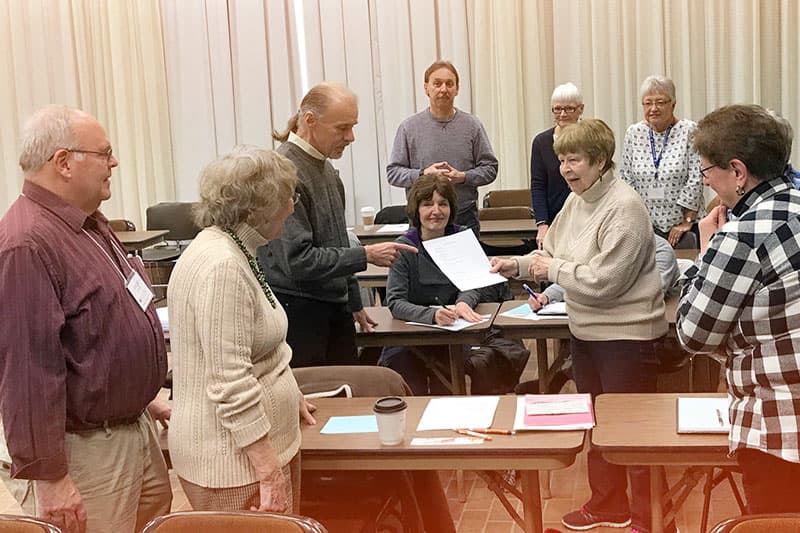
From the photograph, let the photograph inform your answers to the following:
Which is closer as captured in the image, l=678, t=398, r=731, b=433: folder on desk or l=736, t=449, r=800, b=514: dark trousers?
l=736, t=449, r=800, b=514: dark trousers

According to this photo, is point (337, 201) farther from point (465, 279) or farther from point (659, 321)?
point (659, 321)

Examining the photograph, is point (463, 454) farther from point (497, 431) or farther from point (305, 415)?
point (305, 415)

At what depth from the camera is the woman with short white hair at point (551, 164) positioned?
18.2 ft

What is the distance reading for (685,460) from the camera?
2438mm

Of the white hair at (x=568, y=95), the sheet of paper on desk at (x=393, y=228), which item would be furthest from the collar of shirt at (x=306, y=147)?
the sheet of paper on desk at (x=393, y=228)

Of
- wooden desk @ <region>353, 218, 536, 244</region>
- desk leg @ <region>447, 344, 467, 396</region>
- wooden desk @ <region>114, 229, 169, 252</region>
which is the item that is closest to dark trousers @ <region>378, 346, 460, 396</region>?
desk leg @ <region>447, 344, 467, 396</region>

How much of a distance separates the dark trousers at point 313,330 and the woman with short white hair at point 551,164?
219 cm

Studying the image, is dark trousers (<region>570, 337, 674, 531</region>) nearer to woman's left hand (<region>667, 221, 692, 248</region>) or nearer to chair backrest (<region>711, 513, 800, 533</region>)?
chair backrest (<region>711, 513, 800, 533</region>)

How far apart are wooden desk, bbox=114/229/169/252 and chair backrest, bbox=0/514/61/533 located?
4586mm

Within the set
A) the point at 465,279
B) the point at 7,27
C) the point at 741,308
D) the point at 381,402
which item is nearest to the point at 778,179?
the point at 741,308

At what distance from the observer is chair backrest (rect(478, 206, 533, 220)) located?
670 centimetres

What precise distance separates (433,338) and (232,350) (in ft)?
5.95

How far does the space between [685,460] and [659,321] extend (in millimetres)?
932

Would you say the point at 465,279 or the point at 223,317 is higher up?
the point at 223,317
